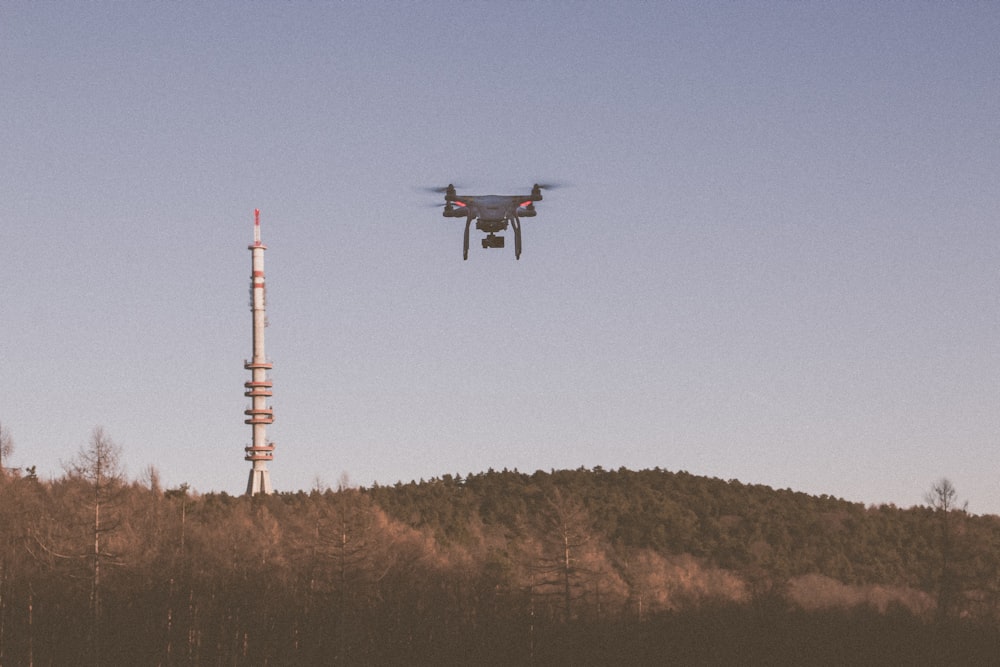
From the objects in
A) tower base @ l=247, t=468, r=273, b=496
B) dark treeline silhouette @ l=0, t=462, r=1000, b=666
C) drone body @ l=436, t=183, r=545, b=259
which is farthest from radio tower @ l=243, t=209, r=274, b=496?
drone body @ l=436, t=183, r=545, b=259

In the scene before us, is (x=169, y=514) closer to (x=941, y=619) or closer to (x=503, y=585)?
(x=503, y=585)

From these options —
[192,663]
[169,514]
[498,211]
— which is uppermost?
[498,211]

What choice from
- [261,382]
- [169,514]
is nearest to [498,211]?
[169,514]

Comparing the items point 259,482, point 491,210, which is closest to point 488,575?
point 491,210

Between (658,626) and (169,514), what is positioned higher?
(169,514)

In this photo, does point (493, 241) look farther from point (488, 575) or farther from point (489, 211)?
point (488, 575)

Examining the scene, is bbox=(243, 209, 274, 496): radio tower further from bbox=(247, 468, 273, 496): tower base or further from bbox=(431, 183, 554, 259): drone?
bbox=(431, 183, 554, 259): drone

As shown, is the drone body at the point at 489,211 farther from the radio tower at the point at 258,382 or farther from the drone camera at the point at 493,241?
the radio tower at the point at 258,382
